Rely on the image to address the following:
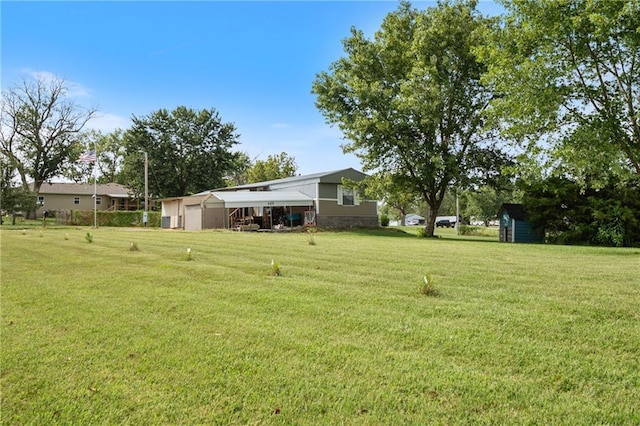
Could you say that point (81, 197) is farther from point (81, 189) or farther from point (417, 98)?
point (417, 98)

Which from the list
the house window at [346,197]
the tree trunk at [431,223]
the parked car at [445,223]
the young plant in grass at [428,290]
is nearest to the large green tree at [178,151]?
the house window at [346,197]

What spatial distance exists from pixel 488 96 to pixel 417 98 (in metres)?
4.99

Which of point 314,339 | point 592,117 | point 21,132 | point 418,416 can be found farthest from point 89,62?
point 21,132

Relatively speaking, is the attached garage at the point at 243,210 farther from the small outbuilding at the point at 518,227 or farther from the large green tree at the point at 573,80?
the large green tree at the point at 573,80

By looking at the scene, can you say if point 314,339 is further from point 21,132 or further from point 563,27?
point 21,132

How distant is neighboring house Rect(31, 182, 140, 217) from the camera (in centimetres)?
4753

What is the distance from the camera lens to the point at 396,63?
24.2 metres

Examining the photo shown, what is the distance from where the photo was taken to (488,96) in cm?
2328

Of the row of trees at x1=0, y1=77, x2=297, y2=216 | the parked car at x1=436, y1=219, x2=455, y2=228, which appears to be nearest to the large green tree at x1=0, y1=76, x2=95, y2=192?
the row of trees at x1=0, y1=77, x2=297, y2=216

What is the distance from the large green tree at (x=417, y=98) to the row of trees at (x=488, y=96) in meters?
0.06

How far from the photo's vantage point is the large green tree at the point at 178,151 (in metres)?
44.2

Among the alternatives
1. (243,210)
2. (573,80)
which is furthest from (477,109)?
(243,210)

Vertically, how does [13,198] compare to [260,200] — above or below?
above

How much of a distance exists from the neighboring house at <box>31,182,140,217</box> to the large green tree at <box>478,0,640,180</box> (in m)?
42.2
